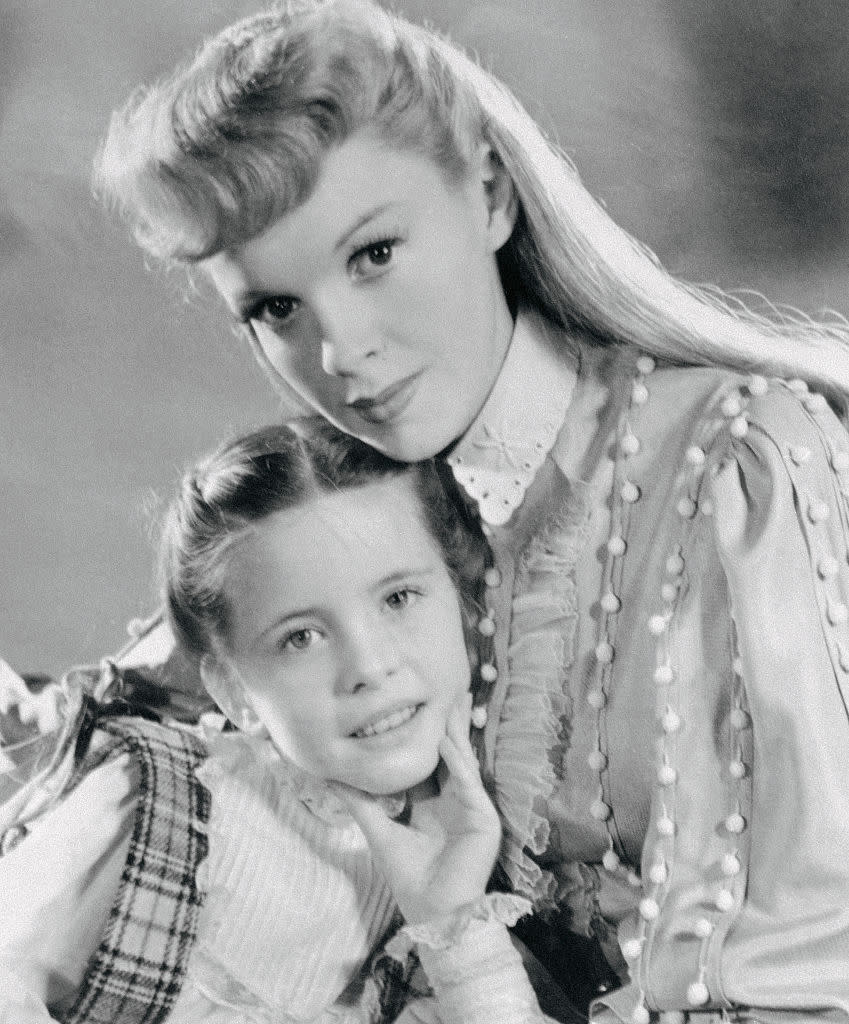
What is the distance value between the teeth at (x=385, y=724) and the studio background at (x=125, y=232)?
0.27 m

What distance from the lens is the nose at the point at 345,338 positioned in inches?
48.0

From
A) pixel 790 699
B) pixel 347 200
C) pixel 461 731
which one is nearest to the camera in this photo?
pixel 790 699

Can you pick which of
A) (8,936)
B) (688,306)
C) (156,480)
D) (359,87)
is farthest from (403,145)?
(8,936)

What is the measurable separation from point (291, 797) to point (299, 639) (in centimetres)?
19

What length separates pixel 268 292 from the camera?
1.24m

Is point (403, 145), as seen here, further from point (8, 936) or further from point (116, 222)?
point (8, 936)

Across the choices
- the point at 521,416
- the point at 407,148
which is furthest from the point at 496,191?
the point at 521,416

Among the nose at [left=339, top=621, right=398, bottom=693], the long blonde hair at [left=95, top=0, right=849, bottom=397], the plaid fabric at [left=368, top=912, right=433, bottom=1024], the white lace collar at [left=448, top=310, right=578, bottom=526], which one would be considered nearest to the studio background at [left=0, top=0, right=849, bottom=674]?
the long blonde hair at [left=95, top=0, right=849, bottom=397]

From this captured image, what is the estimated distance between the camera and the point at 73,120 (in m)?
1.39

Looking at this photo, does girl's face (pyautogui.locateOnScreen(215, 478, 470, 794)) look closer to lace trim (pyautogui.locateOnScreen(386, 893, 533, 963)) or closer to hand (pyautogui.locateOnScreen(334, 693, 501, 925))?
hand (pyautogui.locateOnScreen(334, 693, 501, 925))

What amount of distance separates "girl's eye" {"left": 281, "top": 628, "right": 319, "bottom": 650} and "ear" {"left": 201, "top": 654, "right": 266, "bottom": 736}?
8 cm

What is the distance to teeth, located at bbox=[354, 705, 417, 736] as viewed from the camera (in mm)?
1269

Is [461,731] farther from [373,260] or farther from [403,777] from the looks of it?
[373,260]

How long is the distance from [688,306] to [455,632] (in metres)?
0.38
